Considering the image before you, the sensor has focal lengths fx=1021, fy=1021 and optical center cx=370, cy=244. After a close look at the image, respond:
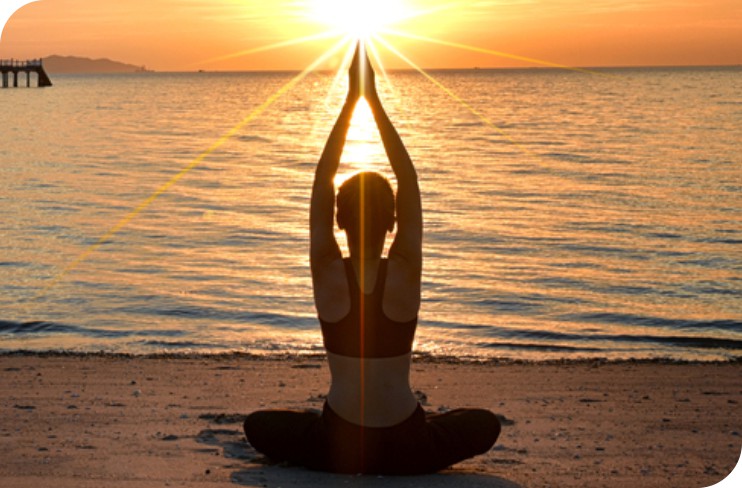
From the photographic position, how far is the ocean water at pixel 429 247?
12312 millimetres

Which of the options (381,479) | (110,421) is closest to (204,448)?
(110,421)

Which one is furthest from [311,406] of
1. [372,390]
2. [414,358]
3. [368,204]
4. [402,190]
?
[402,190]

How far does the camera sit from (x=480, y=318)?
1307 cm

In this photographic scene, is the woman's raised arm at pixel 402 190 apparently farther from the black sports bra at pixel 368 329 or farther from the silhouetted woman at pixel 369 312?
the black sports bra at pixel 368 329

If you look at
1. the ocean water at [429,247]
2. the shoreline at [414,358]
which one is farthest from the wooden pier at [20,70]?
the shoreline at [414,358]

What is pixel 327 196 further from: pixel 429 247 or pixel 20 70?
pixel 20 70

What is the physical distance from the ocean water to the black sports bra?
6135 mm

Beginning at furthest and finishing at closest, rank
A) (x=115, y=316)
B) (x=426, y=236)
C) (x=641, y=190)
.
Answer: (x=641, y=190), (x=426, y=236), (x=115, y=316)

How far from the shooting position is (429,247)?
18.7 m

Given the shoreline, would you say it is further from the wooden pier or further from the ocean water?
the wooden pier

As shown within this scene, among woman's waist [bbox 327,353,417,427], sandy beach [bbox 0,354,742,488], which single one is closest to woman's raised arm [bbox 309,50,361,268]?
woman's waist [bbox 327,353,417,427]

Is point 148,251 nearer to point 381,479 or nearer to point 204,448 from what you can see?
point 204,448

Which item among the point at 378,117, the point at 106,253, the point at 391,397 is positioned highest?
the point at 378,117

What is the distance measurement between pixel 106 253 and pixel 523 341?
29.1 ft
